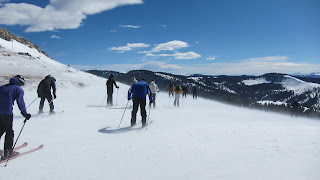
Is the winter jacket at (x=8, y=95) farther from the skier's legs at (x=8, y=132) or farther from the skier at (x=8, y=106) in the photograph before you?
the skier's legs at (x=8, y=132)

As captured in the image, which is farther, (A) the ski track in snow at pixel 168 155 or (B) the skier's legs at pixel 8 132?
(B) the skier's legs at pixel 8 132

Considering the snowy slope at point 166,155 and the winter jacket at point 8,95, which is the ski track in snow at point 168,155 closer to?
the snowy slope at point 166,155

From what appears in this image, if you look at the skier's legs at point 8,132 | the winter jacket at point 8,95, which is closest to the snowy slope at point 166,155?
the skier's legs at point 8,132

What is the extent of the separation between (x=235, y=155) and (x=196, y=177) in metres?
1.57

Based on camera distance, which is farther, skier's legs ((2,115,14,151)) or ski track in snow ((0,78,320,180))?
skier's legs ((2,115,14,151))

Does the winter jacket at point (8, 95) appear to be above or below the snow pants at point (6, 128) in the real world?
above

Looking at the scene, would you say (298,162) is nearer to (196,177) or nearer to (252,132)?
(196,177)

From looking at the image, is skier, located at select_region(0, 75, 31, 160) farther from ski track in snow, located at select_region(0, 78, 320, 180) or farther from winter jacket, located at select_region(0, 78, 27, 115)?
ski track in snow, located at select_region(0, 78, 320, 180)

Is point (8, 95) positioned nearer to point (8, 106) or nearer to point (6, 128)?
point (8, 106)

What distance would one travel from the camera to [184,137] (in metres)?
7.39

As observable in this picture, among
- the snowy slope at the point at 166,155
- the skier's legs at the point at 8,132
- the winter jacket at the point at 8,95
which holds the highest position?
the winter jacket at the point at 8,95

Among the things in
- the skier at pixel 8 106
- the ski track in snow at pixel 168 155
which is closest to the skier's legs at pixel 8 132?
the skier at pixel 8 106

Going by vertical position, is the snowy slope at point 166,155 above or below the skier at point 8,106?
below

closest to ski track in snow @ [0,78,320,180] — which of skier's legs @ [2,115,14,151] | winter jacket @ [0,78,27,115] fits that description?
skier's legs @ [2,115,14,151]
